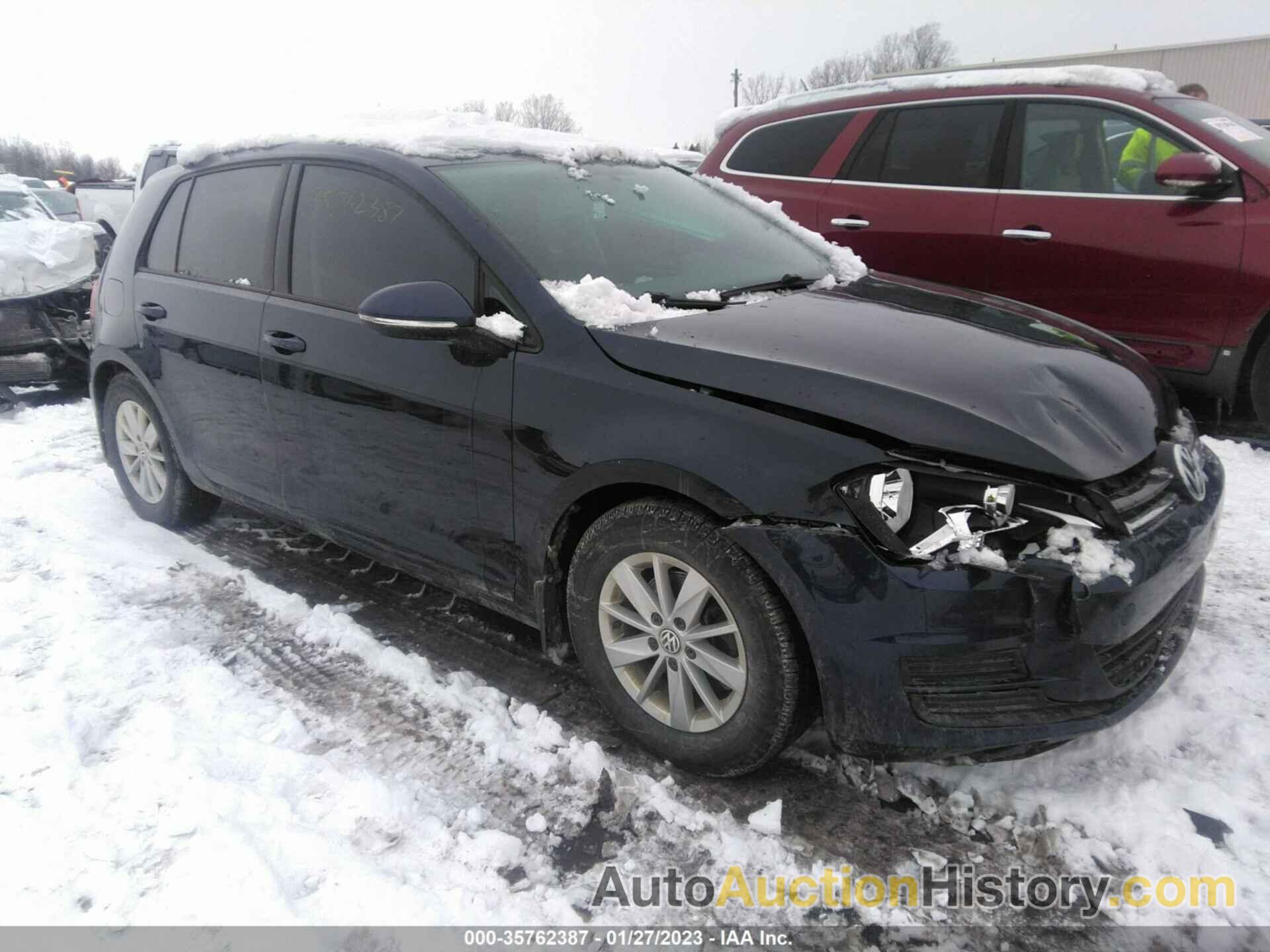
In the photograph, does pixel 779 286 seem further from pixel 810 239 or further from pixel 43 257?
pixel 43 257

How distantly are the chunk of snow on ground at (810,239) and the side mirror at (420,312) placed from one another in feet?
4.35

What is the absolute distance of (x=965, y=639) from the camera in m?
1.92

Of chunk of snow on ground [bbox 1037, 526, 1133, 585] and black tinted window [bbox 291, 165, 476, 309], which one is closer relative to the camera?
chunk of snow on ground [bbox 1037, 526, 1133, 585]

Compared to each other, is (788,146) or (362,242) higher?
(788,146)

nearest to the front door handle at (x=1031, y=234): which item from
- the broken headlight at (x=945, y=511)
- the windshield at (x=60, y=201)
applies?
the broken headlight at (x=945, y=511)

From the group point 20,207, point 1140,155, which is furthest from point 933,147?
point 20,207

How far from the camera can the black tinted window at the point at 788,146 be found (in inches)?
217

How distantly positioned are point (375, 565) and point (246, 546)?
71cm

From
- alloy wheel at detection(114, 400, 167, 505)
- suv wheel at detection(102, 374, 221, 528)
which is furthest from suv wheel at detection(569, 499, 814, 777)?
alloy wheel at detection(114, 400, 167, 505)

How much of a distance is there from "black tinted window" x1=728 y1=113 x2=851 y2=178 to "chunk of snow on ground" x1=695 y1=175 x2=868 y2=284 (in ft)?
6.32

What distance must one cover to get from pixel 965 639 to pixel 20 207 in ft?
34.7

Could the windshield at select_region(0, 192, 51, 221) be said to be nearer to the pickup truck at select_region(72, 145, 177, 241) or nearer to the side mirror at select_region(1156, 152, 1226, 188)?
the pickup truck at select_region(72, 145, 177, 241)

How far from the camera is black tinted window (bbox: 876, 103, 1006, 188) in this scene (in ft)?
16.2

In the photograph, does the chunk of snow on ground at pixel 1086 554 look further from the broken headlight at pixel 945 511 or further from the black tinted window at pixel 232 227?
the black tinted window at pixel 232 227
